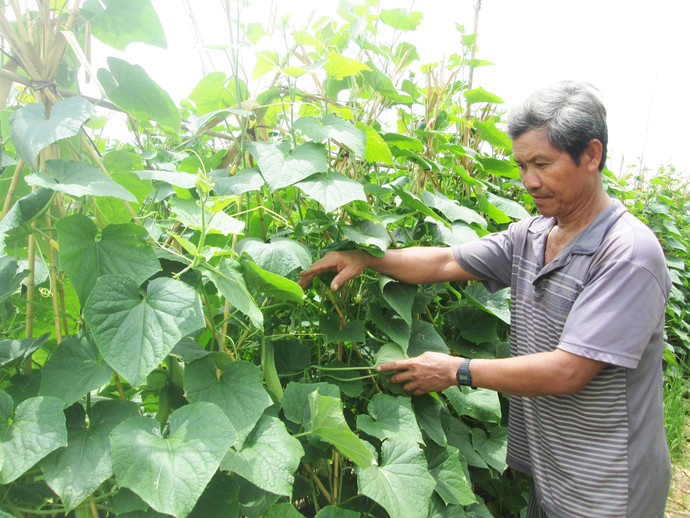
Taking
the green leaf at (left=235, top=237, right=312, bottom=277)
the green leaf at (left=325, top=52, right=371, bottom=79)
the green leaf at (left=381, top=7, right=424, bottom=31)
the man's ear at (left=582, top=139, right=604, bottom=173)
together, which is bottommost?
the green leaf at (left=235, top=237, right=312, bottom=277)

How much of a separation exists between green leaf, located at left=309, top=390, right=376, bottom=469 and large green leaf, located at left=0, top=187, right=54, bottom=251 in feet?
1.85

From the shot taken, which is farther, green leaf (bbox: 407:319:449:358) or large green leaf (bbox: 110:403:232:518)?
green leaf (bbox: 407:319:449:358)

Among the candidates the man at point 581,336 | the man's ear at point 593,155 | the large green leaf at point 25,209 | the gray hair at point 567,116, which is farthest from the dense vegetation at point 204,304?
the man's ear at point 593,155

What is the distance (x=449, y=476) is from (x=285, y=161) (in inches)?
35.1

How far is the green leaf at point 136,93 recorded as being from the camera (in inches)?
35.9

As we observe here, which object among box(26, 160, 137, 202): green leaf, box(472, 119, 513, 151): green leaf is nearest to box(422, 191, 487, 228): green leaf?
box(472, 119, 513, 151): green leaf

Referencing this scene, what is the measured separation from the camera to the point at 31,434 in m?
0.65

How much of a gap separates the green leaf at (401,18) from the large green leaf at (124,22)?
639 mm

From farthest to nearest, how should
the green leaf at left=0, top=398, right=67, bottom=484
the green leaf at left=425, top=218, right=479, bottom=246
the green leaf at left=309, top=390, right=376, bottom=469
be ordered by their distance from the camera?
the green leaf at left=425, top=218, right=479, bottom=246
the green leaf at left=309, top=390, right=376, bottom=469
the green leaf at left=0, top=398, right=67, bottom=484

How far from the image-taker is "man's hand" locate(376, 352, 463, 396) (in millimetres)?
1176

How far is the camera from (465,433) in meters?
1.50

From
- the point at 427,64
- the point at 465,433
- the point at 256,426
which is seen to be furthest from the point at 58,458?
the point at 427,64

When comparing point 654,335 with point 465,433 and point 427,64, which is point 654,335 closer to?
A: point 465,433

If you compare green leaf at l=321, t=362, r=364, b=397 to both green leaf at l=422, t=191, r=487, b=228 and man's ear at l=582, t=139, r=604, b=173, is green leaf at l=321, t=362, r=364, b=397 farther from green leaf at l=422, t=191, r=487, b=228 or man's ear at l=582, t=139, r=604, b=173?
man's ear at l=582, t=139, r=604, b=173
